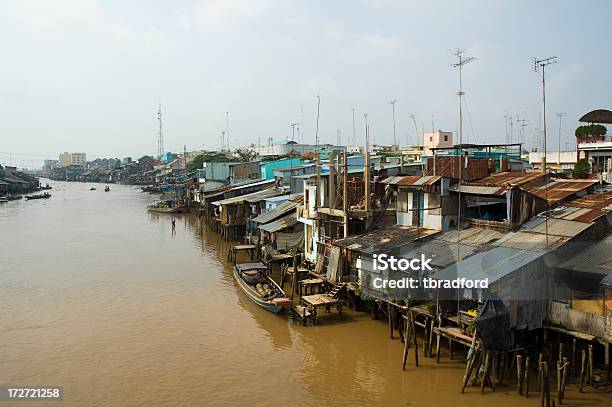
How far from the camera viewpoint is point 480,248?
50.6 ft

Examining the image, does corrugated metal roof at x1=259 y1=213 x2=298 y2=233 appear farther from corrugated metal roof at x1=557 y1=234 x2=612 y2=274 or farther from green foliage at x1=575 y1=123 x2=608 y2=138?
green foliage at x1=575 y1=123 x2=608 y2=138

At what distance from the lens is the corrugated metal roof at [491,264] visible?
13164mm

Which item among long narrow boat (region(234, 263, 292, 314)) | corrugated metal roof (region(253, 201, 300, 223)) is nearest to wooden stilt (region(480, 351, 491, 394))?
long narrow boat (region(234, 263, 292, 314))

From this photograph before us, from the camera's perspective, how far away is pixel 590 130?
32438 mm

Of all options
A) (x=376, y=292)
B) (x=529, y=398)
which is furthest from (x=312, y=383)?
(x=529, y=398)

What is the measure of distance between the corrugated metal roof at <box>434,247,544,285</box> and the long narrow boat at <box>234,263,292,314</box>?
668cm

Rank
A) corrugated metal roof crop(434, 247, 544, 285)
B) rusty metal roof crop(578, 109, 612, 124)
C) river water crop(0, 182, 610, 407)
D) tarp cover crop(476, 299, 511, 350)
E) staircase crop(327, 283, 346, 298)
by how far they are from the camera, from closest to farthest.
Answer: tarp cover crop(476, 299, 511, 350)
corrugated metal roof crop(434, 247, 544, 285)
river water crop(0, 182, 610, 407)
staircase crop(327, 283, 346, 298)
rusty metal roof crop(578, 109, 612, 124)

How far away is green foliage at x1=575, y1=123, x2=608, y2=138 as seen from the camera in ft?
105

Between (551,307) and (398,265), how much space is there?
492 centimetres

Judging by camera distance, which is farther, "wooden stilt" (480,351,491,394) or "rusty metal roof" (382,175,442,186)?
"rusty metal roof" (382,175,442,186)

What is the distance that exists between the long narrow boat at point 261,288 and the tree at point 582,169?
17.4 metres

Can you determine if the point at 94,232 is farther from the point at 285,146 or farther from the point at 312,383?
the point at 285,146

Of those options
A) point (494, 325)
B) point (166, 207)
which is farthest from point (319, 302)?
point (166, 207)

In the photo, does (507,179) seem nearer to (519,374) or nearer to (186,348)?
(519,374)
